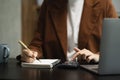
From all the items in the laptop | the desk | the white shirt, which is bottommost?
the desk

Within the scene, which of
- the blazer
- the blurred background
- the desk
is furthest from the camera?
the blurred background

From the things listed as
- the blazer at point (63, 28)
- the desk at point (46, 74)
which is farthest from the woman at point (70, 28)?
the desk at point (46, 74)

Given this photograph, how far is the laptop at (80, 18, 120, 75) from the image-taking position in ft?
3.45

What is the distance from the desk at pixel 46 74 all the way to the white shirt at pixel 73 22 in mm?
571

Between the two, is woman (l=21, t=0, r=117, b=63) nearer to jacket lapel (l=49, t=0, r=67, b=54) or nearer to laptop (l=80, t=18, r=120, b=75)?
jacket lapel (l=49, t=0, r=67, b=54)

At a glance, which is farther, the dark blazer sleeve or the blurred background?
the blurred background

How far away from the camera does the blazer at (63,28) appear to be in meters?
1.81

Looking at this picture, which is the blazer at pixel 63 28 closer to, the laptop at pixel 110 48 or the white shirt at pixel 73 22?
the white shirt at pixel 73 22

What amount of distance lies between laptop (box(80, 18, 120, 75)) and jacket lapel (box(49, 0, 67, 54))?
718 mm

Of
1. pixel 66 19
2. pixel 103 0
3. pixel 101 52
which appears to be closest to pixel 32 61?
pixel 101 52

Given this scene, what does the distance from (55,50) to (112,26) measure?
0.86 metres

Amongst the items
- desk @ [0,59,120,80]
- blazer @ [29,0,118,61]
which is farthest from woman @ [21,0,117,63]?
desk @ [0,59,120,80]

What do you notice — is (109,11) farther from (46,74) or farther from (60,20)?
(46,74)

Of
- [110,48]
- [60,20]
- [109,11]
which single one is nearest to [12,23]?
[60,20]
